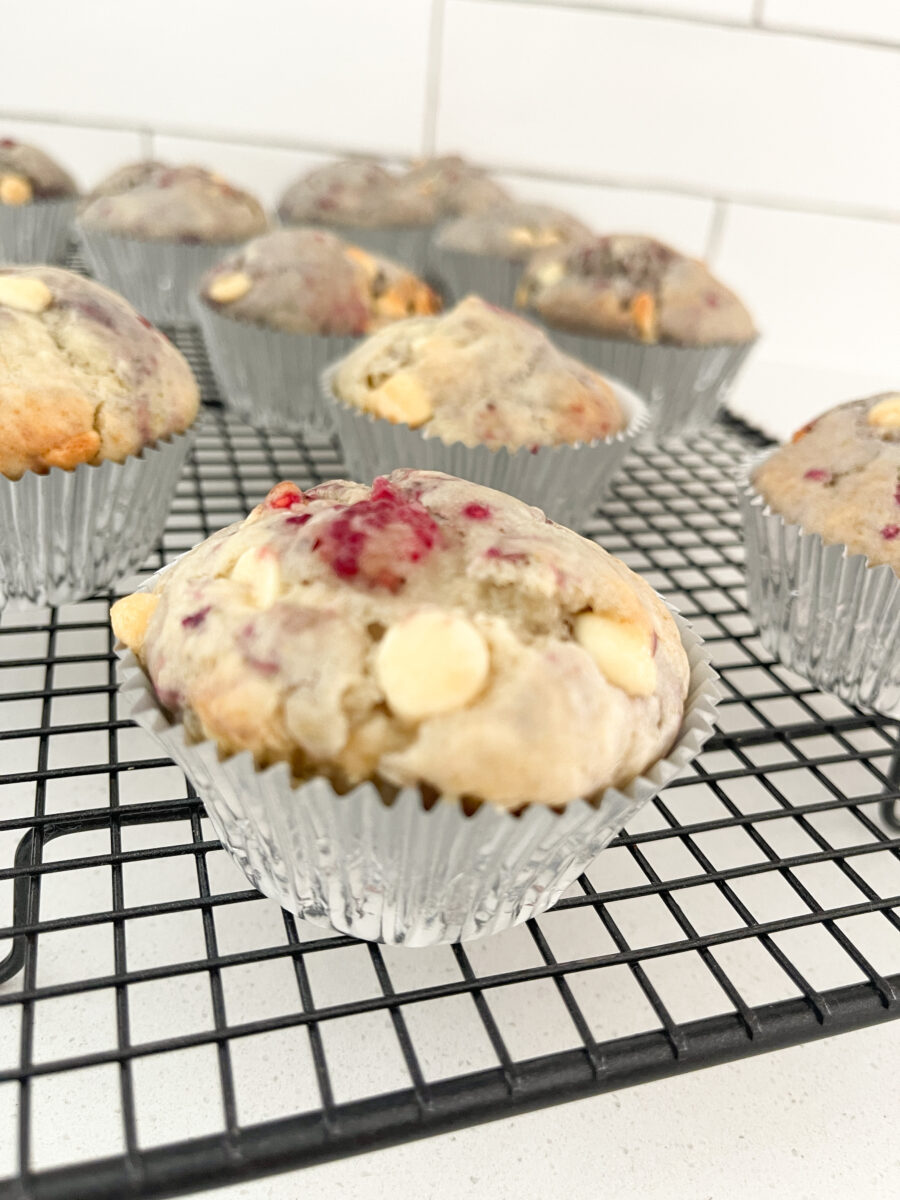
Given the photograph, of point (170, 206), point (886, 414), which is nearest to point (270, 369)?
point (170, 206)

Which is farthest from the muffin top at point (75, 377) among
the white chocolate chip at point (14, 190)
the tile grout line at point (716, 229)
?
the tile grout line at point (716, 229)

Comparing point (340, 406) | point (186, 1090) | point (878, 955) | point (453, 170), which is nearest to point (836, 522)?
point (878, 955)

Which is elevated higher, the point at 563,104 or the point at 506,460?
the point at 563,104

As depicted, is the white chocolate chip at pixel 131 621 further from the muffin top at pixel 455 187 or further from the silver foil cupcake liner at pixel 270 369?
the muffin top at pixel 455 187

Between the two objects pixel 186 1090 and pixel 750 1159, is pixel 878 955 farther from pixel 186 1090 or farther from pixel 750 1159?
pixel 186 1090

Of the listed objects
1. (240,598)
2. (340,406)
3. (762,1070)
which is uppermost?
(240,598)

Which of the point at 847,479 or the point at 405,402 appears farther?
the point at 405,402

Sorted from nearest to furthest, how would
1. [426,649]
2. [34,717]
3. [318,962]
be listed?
[426,649]
[318,962]
[34,717]

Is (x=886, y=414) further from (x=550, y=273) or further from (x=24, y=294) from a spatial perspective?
(x=24, y=294)
